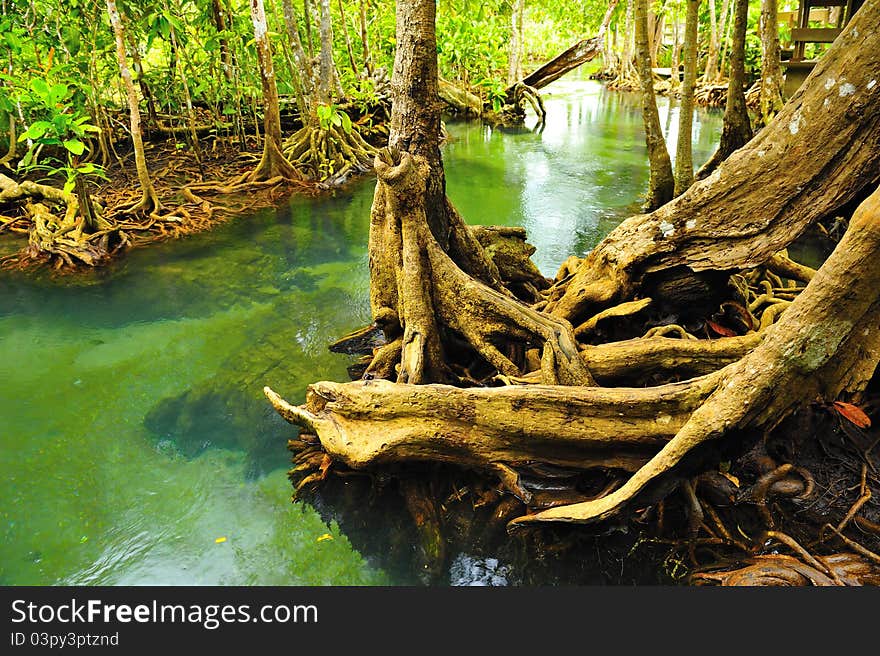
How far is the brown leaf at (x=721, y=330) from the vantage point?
4145 millimetres

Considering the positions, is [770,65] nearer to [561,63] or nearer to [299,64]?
[299,64]

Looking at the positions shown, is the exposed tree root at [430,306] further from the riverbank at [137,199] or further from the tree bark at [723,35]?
the tree bark at [723,35]

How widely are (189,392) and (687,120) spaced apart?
635 centimetres

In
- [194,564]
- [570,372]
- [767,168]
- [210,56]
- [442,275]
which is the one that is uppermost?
[210,56]

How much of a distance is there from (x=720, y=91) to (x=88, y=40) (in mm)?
16565

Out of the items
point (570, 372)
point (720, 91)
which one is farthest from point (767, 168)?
point (720, 91)

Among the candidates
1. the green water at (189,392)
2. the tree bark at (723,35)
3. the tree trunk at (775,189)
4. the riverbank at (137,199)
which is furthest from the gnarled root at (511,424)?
the tree bark at (723,35)

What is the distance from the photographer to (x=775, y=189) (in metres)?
3.57

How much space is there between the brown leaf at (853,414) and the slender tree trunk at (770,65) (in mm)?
6401

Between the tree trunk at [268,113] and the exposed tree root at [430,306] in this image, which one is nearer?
the exposed tree root at [430,306]

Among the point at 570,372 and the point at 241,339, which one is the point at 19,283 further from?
the point at 570,372

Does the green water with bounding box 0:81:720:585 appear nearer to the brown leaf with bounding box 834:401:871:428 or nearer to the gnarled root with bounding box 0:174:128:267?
the gnarled root with bounding box 0:174:128:267

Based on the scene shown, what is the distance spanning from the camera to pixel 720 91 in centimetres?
1828

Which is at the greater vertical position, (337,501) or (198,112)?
(198,112)
